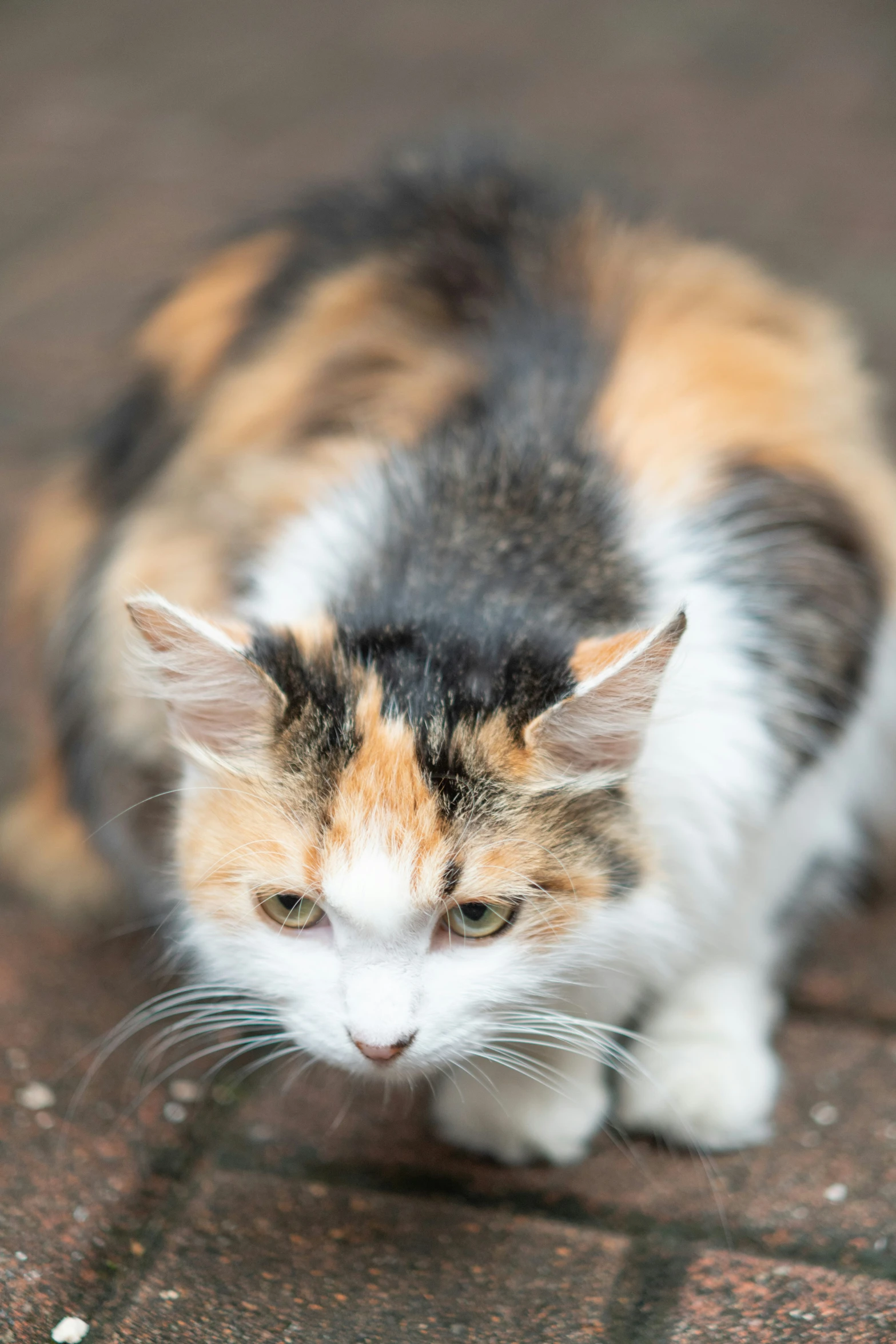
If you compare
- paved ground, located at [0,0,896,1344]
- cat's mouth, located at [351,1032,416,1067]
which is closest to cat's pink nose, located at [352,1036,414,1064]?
cat's mouth, located at [351,1032,416,1067]

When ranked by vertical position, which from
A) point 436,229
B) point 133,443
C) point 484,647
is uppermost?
point 436,229

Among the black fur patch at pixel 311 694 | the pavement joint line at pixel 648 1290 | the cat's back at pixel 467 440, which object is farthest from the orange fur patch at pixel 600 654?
the pavement joint line at pixel 648 1290

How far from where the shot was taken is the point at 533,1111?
5.73 feet

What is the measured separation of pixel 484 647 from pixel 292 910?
34 centimetres

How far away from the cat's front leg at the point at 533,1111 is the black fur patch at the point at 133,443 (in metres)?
1.07

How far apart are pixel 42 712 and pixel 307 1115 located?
2.92 feet

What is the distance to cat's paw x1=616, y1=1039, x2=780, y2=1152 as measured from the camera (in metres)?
1.78

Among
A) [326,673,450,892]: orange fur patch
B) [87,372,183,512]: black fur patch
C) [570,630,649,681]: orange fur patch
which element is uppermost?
[87,372,183,512]: black fur patch

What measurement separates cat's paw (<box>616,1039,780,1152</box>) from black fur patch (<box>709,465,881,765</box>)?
42cm

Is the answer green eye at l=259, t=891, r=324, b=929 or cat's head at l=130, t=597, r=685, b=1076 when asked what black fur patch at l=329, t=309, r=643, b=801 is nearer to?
cat's head at l=130, t=597, r=685, b=1076

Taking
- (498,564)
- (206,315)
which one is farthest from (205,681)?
(206,315)

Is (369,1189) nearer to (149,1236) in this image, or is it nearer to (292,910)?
(149,1236)

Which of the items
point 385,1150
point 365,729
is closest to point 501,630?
point 365,729

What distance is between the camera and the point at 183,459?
211cm
